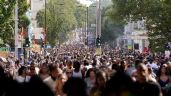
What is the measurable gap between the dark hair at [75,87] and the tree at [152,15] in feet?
146

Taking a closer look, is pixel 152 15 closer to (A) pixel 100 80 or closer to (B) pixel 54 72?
(B) pixel 54 72

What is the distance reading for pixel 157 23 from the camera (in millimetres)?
54188

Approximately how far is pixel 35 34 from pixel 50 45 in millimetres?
3272

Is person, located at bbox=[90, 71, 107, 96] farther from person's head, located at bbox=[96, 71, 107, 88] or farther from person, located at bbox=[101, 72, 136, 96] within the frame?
person, located at bbox=[101, 72, 136, 96]

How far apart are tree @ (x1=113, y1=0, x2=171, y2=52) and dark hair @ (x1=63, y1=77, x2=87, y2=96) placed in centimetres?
4442

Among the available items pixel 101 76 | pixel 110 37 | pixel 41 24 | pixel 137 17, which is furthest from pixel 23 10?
pixel 110 37

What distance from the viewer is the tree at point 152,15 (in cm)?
5328

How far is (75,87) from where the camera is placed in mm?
7676

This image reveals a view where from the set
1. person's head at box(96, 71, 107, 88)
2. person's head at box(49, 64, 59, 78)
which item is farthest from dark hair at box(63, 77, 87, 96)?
person's head at box(49, 64, 59, 78)

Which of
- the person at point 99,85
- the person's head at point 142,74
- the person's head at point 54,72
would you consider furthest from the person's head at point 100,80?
the person's head at point 54,72

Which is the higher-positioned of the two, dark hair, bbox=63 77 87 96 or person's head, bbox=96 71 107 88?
dark hair, bbox=63 77 87 96

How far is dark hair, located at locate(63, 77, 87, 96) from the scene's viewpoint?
7.51m

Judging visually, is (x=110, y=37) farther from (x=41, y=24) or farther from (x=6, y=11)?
(x=6, y=11)

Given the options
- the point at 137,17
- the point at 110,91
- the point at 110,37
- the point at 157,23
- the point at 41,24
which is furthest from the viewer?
the point at 110,37
